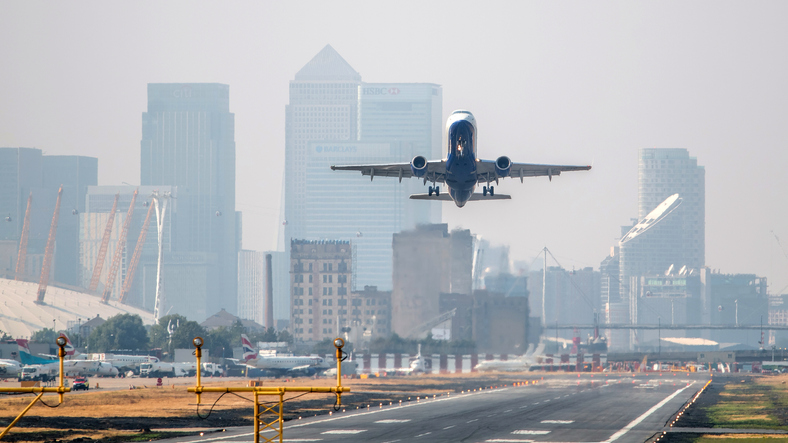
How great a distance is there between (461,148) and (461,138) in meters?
0.87

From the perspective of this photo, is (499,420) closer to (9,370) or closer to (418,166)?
(418,166)

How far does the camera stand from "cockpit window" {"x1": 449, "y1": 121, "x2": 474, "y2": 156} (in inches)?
3127

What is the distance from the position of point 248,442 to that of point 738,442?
3676 cm

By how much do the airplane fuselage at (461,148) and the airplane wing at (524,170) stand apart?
6.47ft

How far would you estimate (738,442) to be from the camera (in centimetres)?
7700

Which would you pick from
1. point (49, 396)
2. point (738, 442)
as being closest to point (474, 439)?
point (738, 442)

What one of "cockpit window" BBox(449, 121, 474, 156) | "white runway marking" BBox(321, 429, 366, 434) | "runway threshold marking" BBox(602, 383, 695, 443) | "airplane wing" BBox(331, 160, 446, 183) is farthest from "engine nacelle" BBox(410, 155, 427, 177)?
"runway threshold marking" BBox(602, 383, 695, 443)

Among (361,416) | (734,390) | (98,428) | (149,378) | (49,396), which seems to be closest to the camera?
(98,428)

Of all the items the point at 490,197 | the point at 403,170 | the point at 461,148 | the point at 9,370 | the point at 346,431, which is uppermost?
the point at 461,148

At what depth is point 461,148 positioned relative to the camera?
80.7 metres

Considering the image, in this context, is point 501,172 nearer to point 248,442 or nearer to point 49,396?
point 248,442

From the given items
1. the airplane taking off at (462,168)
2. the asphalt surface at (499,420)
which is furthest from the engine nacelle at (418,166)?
the asphalt surface at (499,420)

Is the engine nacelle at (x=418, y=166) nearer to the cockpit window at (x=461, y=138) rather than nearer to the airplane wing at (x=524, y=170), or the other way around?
the cockpit window at (x=461, y=138)

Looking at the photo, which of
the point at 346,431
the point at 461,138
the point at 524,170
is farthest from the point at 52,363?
the point at 461,138
